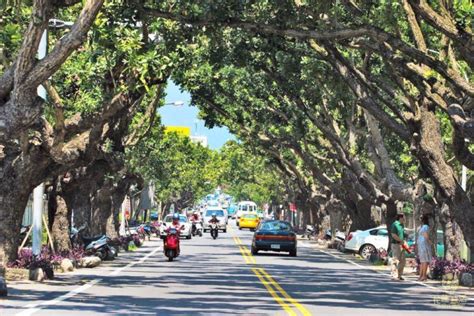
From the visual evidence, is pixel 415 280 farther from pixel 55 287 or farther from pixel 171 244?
pixel 171 244

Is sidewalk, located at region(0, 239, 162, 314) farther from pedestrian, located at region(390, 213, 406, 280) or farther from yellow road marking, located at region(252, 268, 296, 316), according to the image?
pedestrian, located at region(390, 213, 406, 280)

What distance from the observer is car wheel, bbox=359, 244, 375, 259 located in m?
42.4

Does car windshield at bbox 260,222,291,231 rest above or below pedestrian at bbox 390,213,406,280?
above

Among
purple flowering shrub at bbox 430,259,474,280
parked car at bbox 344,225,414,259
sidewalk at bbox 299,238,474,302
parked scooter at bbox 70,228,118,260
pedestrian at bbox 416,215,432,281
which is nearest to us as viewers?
sidewalk at bbox 299,238,474,302

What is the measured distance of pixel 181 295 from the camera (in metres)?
20.8

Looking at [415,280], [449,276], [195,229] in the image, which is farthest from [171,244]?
[195,229]

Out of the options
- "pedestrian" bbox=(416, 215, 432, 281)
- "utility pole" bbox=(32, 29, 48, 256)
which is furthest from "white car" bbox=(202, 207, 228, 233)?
"pedestrian" bbox=(416, 215, 432, 281)

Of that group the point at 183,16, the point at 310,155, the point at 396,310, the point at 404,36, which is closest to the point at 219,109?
the point at 310,155

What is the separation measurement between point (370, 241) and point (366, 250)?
1.30ft

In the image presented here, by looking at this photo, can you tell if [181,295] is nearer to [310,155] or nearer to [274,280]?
[274,280]

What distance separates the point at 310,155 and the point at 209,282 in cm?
2255

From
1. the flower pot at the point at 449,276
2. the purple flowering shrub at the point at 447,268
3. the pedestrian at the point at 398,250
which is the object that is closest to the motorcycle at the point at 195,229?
the pedestrian at the point at 398,250

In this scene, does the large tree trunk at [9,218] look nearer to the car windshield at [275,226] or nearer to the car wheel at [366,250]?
the car windshield at [275,226]

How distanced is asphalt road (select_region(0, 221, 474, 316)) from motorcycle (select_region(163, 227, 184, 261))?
2.37 meters
